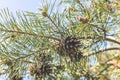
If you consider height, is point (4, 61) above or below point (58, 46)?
below

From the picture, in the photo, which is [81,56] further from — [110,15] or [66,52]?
[110,15]

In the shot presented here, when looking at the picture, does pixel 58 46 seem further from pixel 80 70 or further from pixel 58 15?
pixel 80 70

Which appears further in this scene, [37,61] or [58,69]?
[58,69]

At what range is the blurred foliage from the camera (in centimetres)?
271

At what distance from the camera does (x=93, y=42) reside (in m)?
2.87

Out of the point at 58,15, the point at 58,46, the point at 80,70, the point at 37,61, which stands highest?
the point at 58,15

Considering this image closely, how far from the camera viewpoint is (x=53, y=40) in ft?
9.58

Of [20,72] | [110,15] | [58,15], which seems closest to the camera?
[58,15]

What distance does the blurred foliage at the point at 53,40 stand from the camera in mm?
2715

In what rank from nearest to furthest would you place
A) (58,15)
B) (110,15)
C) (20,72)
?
(58,15) < (110,15) < (20,72)

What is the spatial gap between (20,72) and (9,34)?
408 mm

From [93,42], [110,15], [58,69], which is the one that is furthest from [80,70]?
[110,15]

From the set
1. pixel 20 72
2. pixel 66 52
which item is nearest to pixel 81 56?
pixel 66 52

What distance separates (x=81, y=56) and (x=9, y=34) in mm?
662
